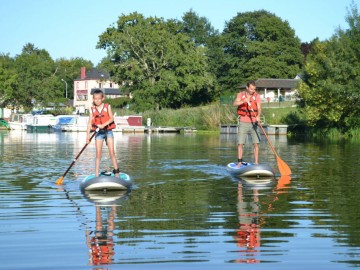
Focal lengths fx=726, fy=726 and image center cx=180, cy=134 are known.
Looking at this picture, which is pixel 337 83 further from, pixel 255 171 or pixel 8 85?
pixel 8 85

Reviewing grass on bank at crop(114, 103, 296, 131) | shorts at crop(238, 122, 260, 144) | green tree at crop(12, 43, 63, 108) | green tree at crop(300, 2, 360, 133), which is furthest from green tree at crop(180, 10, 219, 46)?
shorts at crop(238, 122, 260, 144)

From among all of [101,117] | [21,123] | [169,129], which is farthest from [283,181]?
[21,123]

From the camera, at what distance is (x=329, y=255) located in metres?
8.14

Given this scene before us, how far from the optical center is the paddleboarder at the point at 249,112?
1798 centimetres

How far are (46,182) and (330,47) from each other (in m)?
35.8

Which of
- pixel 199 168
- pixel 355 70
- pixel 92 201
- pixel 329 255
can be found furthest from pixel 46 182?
pixel 355 70

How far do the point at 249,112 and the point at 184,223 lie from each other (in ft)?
26.8

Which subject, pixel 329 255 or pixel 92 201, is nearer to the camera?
pixel 329 255

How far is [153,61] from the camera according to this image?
83688 mm

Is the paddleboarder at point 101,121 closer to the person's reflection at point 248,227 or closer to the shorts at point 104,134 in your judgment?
the shorts at point 104,134

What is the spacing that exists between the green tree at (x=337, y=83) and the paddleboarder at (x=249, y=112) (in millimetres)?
29565

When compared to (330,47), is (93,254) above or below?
below

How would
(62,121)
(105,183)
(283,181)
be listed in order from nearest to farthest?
(105,183), (283,181), (62,121)

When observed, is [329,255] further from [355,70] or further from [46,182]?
[355,70]
